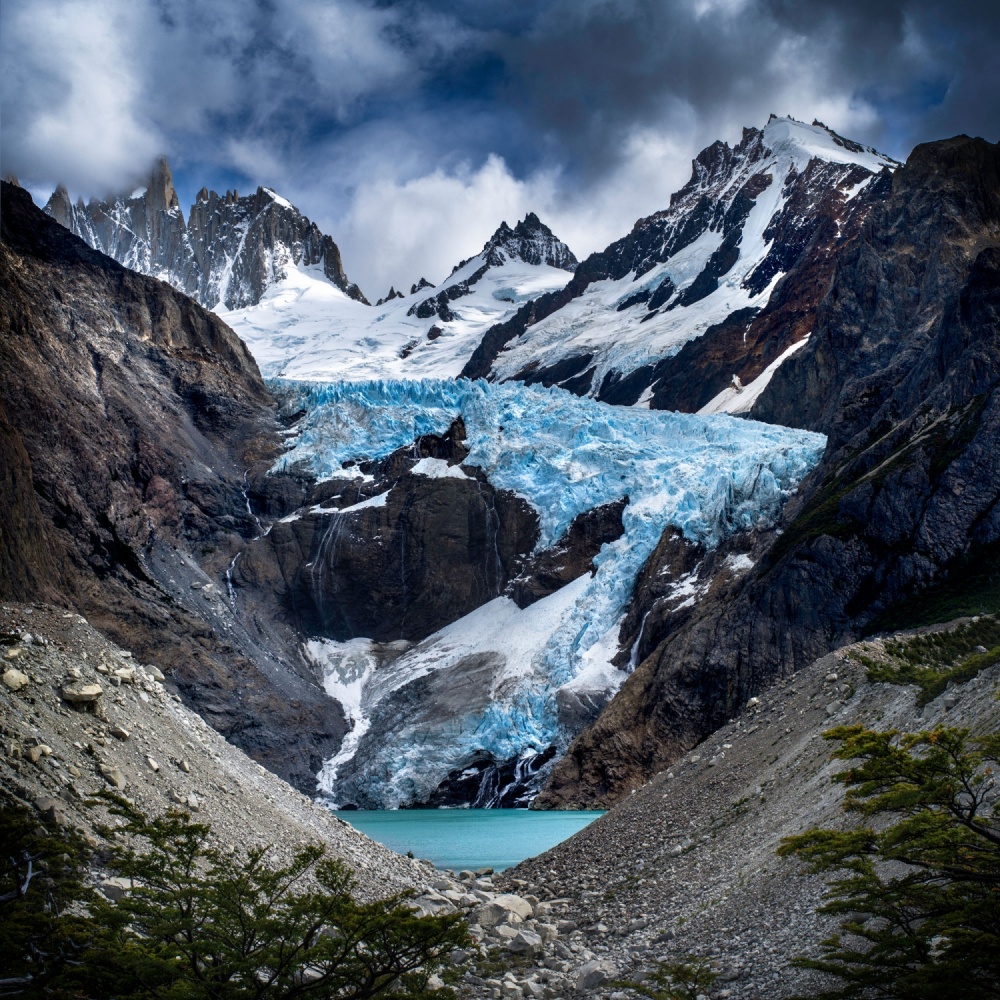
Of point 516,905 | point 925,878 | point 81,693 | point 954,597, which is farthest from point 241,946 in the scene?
point 954,597

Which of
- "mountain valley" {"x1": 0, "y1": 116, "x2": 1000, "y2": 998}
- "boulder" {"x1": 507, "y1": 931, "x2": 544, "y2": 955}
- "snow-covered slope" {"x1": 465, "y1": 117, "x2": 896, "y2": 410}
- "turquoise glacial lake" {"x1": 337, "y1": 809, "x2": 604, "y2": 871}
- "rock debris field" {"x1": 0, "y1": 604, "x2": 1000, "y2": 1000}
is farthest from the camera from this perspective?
"snow-covered slope" {"x1": 465, "y1": 117, "x2": 896, "y2": 410}

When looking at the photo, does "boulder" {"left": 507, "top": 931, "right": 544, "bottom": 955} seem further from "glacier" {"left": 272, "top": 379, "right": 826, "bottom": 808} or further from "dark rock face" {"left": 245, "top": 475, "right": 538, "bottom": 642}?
"dark rock face" {"left": 245, "top": 475, "right": 538, "bottom": 642}

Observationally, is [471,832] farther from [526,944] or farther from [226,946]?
[226,946]

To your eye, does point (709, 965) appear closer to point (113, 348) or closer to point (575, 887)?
point (575, 887)

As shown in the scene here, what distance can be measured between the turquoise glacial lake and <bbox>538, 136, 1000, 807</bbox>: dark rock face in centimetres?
445

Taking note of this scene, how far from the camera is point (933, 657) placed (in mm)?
24750

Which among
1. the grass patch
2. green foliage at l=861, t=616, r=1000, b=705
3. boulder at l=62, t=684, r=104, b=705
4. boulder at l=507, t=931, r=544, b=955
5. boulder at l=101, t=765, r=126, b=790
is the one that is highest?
the grass patch

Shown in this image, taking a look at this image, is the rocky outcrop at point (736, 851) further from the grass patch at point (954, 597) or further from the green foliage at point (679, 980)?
the grass patch at point (954, 597)

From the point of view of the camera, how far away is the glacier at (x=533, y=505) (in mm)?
64938

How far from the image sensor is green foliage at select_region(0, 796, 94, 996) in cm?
970

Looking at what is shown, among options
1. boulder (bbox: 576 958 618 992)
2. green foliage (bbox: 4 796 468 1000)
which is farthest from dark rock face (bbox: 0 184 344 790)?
green foliage (bbox: 4 796 468 1000)

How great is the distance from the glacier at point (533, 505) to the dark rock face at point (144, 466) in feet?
15.4

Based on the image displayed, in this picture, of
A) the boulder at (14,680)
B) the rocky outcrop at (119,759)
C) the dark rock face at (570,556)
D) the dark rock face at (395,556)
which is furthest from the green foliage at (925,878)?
the dark rock face at (395,556)

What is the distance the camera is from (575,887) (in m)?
22.2
